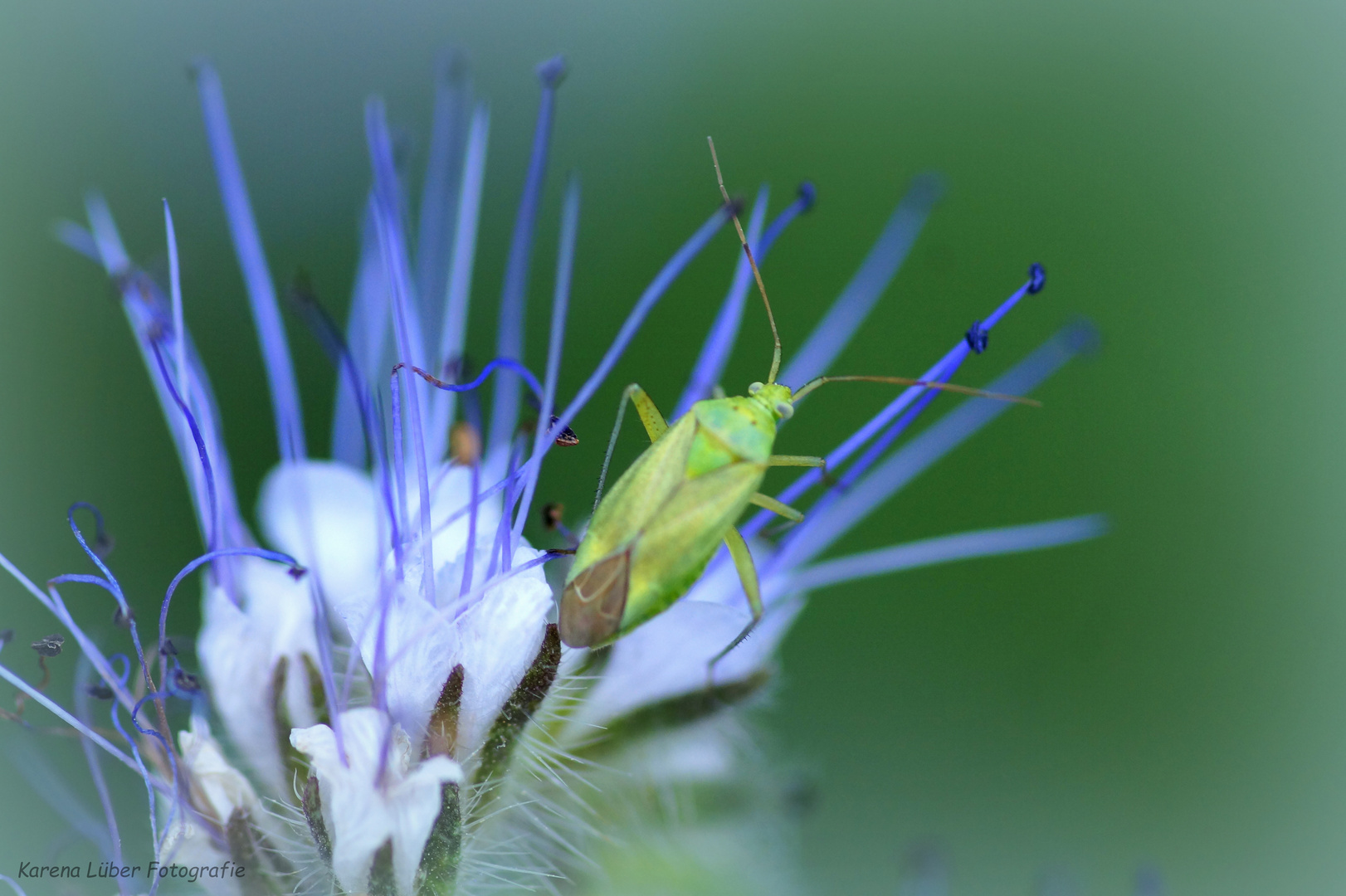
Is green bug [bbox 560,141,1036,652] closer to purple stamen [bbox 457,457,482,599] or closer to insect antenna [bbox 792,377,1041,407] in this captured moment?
insect antenna [bbox 792,377,1041,407]

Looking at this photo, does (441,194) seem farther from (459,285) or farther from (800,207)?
(800,207)

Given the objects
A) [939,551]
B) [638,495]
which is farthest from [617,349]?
[939,551]

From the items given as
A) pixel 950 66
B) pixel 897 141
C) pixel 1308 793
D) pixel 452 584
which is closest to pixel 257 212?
pixel 897 141

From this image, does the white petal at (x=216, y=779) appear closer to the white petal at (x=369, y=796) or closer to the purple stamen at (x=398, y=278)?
the white petal at (x=369, y=796)

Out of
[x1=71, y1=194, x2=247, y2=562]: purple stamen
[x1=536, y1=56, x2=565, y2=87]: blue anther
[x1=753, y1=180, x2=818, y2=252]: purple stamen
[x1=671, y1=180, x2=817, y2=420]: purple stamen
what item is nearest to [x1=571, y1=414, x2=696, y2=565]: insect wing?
[x1=671, y1=180, x2=817, y2=420]: purple stamen

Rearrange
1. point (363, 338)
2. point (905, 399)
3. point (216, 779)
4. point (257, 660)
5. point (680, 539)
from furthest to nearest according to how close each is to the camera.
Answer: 1. point (363, 338)
2. point (905, 399)
3. point (257, 660)
4. point (216, 779)
5. point (680, 539)

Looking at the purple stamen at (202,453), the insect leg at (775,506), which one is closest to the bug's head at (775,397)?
the insect leg at (775,506)

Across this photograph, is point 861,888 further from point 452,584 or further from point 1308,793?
point 452,584
